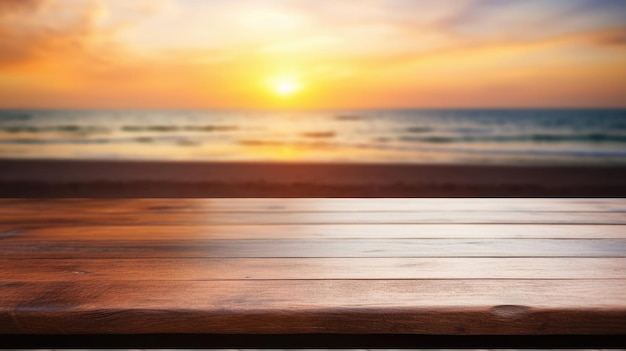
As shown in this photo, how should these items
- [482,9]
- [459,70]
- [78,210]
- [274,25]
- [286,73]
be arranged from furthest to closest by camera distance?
[459,70] < [286,73] < [482,9] < [274,25] < [78,210]

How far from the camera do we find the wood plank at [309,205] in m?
1.70

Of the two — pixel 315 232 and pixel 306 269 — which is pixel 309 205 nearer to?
pixel 315 232

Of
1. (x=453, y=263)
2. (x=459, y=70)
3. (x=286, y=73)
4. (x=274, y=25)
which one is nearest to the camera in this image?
(x=453, y=263)

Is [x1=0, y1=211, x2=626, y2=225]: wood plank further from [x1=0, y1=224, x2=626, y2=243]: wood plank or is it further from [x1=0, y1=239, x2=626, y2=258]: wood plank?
[x1=0, y1=239, x2=626, y2=258]: wood plank

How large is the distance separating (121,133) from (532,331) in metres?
16.8

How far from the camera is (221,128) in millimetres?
18625

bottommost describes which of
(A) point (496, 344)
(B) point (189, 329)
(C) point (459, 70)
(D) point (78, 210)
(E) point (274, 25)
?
(A) point (496, 344)

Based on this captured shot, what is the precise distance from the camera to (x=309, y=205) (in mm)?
1784

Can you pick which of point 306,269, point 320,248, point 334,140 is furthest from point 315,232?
point 334,140

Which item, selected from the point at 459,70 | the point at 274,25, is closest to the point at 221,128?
the point at 274,25

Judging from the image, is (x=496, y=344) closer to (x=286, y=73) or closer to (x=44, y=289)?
(x=44, y=289)

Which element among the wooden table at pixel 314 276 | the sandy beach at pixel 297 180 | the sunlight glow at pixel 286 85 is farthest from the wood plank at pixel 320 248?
the sunlight glow at pixel 286 85

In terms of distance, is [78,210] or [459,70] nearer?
[78,210]

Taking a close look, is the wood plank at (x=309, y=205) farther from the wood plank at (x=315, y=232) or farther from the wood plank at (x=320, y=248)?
the wood plank at (x=320, y=248)
